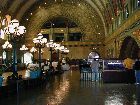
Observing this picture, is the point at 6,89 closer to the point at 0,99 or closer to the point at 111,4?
the point at 0,99

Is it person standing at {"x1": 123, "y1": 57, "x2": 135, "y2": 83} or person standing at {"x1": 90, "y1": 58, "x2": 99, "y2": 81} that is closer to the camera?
person standing at {"x1": 123, "y1": 57, "x2": 135, "y2": 83}

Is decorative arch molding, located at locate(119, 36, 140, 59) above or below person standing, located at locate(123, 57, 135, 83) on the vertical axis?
above

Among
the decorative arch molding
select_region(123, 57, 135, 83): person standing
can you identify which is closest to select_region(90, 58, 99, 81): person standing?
select_region(123, 57, 135, 83): person standing

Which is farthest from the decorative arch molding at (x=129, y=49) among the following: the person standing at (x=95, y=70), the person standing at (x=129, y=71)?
the person standing at (x=129, y=71)

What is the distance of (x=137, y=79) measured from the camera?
24359mm

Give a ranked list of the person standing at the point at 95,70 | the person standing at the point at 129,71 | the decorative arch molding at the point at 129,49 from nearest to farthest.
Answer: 1. the person standing at the point at 129,71
2. the person standing at the point at 95,70
3. the decorative arch molding at the point at 129,49

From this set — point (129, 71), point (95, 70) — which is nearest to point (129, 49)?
point (95, 70)

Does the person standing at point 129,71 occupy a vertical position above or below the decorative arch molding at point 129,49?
below

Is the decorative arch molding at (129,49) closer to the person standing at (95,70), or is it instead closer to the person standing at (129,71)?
the person standing at (95,70)

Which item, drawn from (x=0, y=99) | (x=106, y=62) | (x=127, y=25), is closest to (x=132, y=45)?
(x=127, y=25)

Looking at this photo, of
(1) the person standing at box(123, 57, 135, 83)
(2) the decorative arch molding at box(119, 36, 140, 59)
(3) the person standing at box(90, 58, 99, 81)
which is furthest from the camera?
(2) the decorative arch molding at box(119, 36, 140, 59)

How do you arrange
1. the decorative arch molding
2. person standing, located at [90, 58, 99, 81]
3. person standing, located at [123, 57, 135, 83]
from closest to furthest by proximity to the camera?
person standing, located at [123, 57, 135, 83], person standing, located at [90, 58, 99, 81], the decorative arch molding

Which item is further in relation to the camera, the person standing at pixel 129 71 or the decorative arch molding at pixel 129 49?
the decorative arch molding at pixel 129 49

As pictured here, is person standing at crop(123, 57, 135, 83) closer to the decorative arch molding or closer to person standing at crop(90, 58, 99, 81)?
person standing at crop(90, 58, 99, 81)
